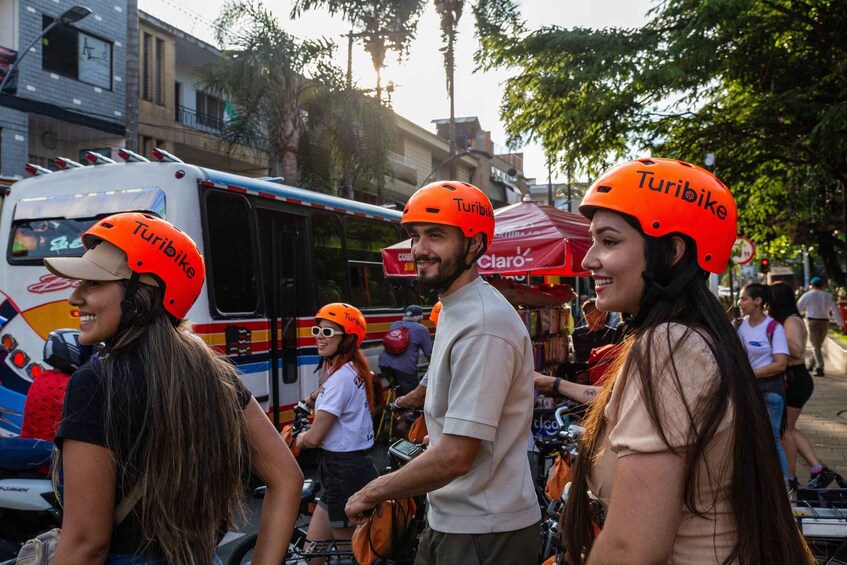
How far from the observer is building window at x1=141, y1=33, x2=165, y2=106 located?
21.8 m

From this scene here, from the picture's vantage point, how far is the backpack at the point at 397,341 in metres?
9.40

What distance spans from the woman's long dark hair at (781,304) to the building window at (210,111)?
Answer: 20.3 m

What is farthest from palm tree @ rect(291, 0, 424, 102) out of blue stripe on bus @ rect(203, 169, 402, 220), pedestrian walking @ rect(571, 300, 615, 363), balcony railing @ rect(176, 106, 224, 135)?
pedestrian walking @ rect(571, 300, 615, 363)

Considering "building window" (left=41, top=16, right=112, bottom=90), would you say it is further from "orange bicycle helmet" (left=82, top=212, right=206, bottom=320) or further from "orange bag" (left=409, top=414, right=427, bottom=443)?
"orange bicycle helmet" (left=82, top=212, right=206, bottom=320)

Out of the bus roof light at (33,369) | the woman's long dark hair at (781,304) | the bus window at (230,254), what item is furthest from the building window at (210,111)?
the woman's long dark hair at (781,304)

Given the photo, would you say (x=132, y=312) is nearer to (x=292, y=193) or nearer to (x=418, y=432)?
(x=418, y=432)

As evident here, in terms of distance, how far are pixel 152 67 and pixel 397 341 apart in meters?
16.4

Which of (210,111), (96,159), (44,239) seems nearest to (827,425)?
(96,159)

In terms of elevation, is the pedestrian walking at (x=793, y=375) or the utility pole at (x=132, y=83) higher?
the utility pole at (x=132, y=83)

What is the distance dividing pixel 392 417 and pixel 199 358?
638 centimetres

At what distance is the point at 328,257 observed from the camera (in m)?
9.70

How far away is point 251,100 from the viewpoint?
18.0 m

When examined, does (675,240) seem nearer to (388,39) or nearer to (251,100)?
(251,100)

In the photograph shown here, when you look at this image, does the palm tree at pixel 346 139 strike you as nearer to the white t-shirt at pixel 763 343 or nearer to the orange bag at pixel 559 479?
the white t-shirt at pixel 763 343
